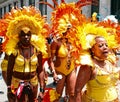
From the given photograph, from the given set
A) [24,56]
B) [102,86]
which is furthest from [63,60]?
[102,86]

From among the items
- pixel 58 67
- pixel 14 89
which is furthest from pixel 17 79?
pixel 58 67

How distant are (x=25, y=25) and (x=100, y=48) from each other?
168cm

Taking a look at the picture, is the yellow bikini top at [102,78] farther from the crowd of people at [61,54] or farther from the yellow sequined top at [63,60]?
the yellow sequined top at [63,60]

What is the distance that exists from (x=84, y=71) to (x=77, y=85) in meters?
0.16

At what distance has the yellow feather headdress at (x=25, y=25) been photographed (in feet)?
18.3

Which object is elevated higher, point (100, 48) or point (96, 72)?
point (100, 48)

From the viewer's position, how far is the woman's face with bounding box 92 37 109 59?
419 cm

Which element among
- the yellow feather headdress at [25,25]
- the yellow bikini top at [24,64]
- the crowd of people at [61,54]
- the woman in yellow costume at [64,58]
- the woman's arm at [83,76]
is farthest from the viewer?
the woman in yellow costume at [64,58]

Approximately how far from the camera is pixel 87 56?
4223 mm

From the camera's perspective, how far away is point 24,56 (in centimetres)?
535

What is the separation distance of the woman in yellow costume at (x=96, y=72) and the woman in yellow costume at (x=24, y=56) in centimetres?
116

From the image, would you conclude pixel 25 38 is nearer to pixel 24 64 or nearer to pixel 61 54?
pixel 24 64

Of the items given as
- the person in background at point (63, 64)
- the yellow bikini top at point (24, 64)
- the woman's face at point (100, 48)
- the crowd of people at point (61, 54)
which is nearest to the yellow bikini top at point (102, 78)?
the crowd of people at point (61, 54)

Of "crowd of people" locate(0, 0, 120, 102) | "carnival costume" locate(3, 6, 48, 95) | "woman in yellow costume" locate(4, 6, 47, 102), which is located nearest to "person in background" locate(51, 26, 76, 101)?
"crowd of people" locate(0, 0, 120, 102)
